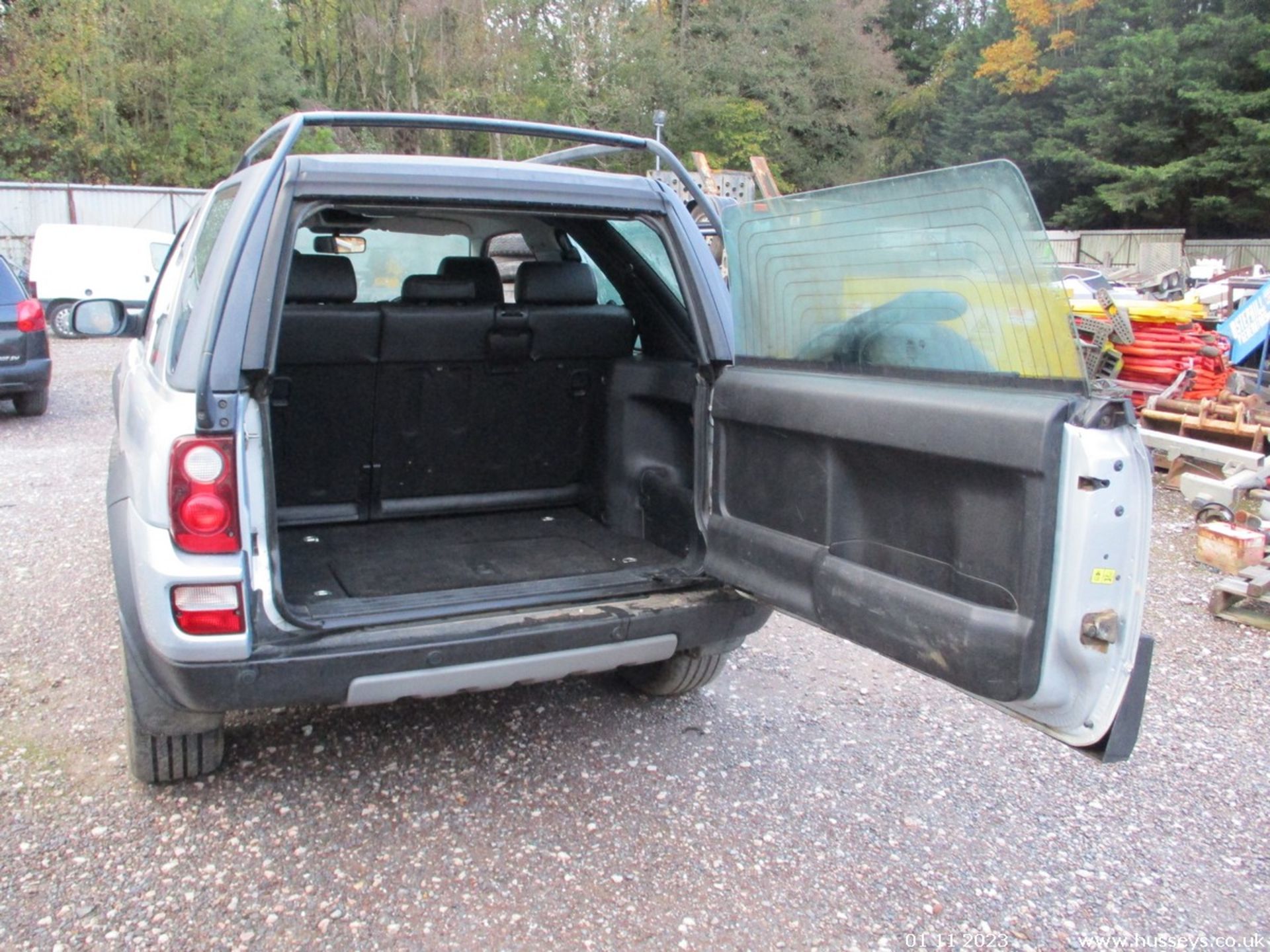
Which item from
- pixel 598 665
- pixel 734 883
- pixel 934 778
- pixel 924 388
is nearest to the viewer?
pixel 924 388

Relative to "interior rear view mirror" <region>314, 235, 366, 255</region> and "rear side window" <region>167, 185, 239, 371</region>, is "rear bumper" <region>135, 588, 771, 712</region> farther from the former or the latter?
"interior rear view mirror" <region>314, 235, 366, 255</region>

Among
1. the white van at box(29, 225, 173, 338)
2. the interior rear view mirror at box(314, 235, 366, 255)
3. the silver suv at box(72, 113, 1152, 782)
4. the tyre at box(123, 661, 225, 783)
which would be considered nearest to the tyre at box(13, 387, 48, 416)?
the silver suv at box(72, 113, 1152, 782)

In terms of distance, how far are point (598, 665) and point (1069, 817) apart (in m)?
1.50

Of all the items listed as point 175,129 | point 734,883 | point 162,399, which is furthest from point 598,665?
point 175,129

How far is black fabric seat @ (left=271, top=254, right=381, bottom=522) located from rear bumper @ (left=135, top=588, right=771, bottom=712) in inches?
52.4

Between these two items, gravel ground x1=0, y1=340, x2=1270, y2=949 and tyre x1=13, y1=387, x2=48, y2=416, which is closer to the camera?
gravel ground x1=0, y1=340, x2=1270, y2=949

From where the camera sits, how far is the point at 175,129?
25.4m

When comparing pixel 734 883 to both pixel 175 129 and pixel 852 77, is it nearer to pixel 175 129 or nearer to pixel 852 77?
pixel 175 129

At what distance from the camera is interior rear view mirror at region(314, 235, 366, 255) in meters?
4.35

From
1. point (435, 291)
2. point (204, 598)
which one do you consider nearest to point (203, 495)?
point (204, 598)

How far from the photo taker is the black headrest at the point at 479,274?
408 cm

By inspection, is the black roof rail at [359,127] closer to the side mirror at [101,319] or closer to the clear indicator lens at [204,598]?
the clear indicator lens at [204,598]

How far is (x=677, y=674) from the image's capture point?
3.53 metres

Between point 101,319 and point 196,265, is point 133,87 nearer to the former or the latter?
point 101,319
